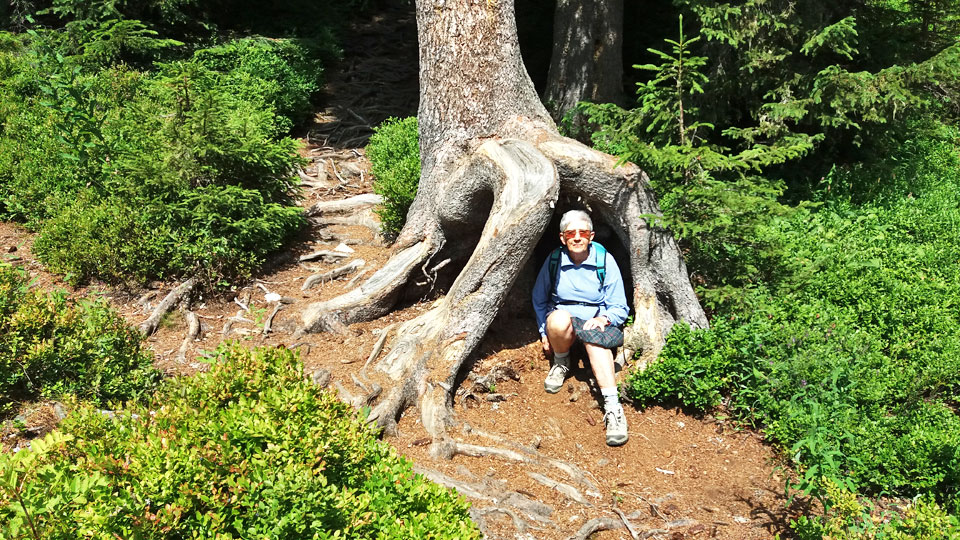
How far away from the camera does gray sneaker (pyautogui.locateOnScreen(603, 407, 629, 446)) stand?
5.21 m

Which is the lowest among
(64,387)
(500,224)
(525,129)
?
(64,387)

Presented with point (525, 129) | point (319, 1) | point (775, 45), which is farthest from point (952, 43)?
point (319, 1)

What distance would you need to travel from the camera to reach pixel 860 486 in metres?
4.76

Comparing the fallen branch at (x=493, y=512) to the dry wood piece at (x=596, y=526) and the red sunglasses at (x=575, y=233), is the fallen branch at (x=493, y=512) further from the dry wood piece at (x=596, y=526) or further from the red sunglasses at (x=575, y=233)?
the red sunglasses at (x=575, y=233)

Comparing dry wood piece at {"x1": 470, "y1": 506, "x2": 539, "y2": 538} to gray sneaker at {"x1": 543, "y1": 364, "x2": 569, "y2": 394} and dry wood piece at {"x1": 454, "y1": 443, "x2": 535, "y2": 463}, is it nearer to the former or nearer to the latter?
dry wood piece at {"x1": 454, "y1": 443, "x2": 535, "y2": 463}

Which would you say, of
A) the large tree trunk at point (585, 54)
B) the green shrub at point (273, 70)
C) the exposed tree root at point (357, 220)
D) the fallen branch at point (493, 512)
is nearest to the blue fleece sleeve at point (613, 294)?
the fallen branch at point (493, 512)

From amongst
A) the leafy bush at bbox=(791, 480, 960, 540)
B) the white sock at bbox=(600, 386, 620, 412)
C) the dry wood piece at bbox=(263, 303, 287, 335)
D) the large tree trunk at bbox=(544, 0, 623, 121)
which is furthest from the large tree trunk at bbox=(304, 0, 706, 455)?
the large tree trunk at bbox=(544, 0, 623, 121)

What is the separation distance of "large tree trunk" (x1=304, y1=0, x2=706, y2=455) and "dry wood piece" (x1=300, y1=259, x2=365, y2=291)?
66 centimetres

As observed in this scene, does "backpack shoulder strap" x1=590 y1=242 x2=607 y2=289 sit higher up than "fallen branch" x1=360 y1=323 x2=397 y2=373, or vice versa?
"backpack shoulder strap" x1=590 y1=242 x2=607 y2=289

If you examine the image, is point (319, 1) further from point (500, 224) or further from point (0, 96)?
point (500, 224)

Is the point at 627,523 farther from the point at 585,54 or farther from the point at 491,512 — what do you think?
the point at 585,54

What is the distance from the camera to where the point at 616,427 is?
5238 mm

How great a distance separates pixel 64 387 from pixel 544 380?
3.54 meters

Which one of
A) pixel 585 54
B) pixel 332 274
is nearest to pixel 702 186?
pixel 332 274
